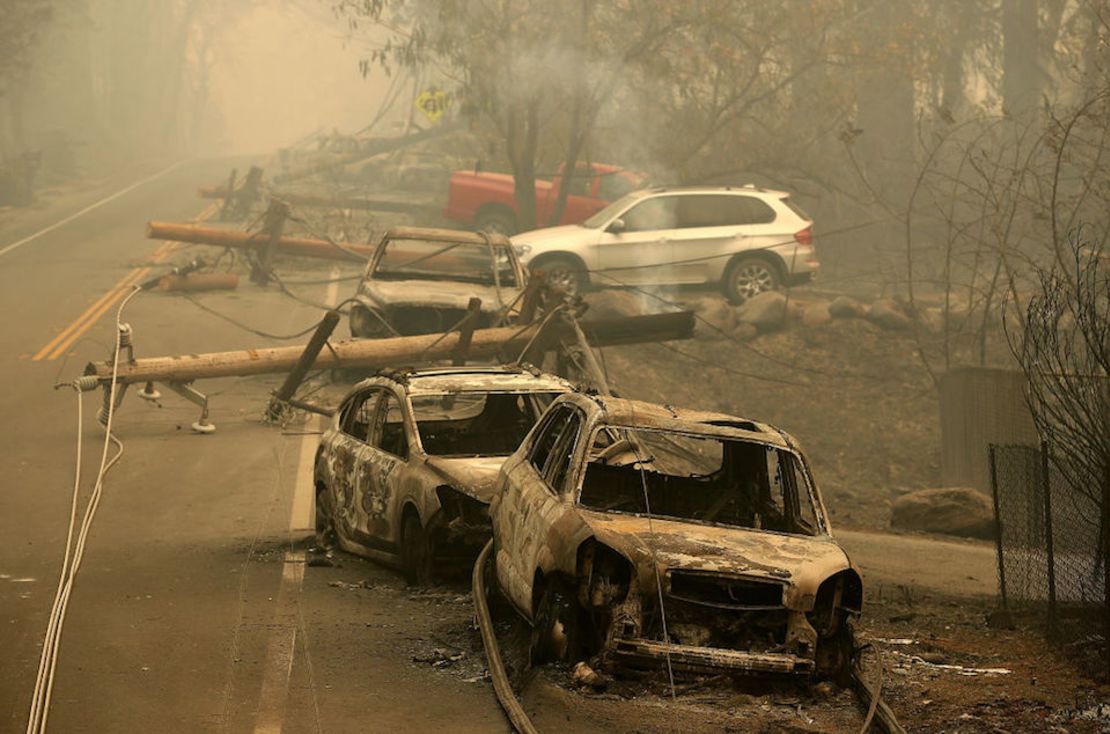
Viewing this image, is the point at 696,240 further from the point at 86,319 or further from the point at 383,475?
the point at 383,475

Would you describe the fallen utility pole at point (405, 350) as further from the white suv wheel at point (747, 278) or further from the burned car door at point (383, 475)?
the white suv wheel at point (747, 278)

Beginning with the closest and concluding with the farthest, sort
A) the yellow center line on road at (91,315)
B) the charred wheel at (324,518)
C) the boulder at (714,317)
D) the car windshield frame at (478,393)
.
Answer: the car windshield frame at (478,393) → the charred wheel at (324,518) → the yellow center line on road at (91,315) → the boulder at (714,317)

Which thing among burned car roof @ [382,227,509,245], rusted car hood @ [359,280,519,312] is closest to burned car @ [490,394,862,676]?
rusted car hood @ [359,280,519,312]

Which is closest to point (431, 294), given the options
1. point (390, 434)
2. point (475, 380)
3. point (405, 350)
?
point (405, 350)

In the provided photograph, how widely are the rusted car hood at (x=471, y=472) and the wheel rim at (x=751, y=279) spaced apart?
17.5 metres

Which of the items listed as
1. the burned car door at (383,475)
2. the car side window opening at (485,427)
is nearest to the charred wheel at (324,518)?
the burned car door at (383,475)

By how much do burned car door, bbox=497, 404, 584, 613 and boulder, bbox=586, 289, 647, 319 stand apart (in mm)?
16392

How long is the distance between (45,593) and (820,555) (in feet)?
18.8

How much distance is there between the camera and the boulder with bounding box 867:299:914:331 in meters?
28.9

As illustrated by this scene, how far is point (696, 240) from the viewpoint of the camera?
27781 mm

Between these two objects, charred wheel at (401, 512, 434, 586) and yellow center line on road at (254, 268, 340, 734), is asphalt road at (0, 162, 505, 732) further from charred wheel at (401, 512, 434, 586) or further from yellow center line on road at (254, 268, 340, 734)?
charred wheel at (401, 512, 434, 586)

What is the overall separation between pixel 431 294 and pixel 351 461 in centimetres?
852

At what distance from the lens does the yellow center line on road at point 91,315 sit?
23.6 metres

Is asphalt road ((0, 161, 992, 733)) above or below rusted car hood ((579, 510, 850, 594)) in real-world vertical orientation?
below
